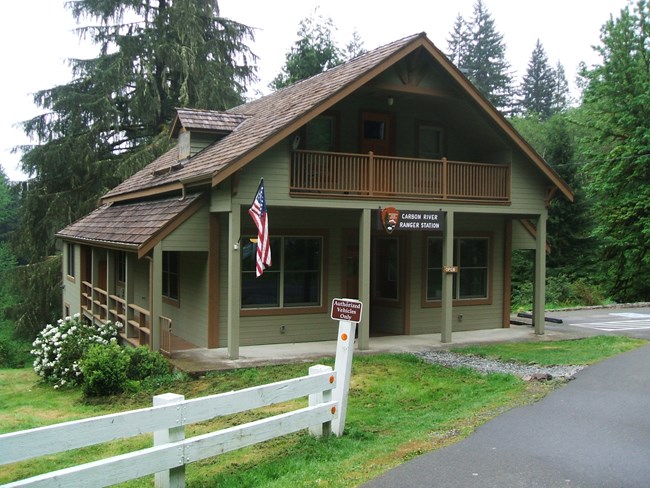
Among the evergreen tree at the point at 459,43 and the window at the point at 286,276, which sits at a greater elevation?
the evergreen tree at the point at 459,43

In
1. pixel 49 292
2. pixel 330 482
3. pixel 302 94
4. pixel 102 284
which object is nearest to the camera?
pixel 330 482

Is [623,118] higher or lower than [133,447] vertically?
higher

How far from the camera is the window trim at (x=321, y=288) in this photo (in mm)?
14820

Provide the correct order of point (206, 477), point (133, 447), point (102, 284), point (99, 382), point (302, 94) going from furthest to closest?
point (102, 284) < point (302, 94) < point (99, 382) < point (133, 447) < point (206, 477)

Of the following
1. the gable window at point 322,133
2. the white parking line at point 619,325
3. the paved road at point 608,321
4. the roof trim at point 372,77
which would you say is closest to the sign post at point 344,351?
the roof trim at point 372,77

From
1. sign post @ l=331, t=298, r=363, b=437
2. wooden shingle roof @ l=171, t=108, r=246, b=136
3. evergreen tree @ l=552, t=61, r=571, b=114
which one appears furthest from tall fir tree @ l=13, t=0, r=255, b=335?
evergreen tree @ l=552, t=61, r=571, b=114

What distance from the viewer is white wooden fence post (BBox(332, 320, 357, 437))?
7.36 m

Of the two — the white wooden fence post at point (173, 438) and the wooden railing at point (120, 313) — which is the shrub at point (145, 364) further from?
the white wooden fence post at point (173, 438)

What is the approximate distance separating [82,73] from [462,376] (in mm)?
27114

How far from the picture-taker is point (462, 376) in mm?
11406

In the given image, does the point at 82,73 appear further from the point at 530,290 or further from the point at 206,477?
the point at 206,477

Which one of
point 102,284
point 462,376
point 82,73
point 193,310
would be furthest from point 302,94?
point 82,73

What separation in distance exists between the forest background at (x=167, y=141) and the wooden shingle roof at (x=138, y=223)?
9780 mm

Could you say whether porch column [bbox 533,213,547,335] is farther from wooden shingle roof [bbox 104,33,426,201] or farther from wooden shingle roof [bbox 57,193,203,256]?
wooden shingle roof [bbox 57,193,203,256]
